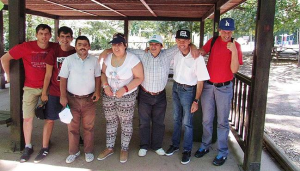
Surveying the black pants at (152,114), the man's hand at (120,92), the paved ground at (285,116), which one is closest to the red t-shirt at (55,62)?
the man's hand at (120,92)

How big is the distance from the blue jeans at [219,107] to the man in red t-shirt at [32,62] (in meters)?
2.01

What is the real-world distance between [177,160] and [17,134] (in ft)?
Answer: 7.04

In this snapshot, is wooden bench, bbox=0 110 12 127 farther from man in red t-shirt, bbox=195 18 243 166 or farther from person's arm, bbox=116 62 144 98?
man in red t-shirt, bbox=195 18 243 166

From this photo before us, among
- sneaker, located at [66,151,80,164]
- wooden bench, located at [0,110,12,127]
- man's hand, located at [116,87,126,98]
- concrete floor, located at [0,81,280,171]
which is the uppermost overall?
man's hand, located at [116,87,126,98]

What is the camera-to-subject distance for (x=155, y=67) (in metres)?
3.22

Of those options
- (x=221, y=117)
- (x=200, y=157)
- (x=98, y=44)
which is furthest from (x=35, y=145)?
(x=98, y=44)

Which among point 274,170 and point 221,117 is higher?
point 221,117

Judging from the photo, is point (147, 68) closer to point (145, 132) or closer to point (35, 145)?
point (145, 132)

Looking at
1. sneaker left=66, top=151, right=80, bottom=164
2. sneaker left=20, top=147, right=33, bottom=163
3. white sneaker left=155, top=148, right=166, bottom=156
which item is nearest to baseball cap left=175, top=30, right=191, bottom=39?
white sneaker left=155, top=148, right=166, bottom=156

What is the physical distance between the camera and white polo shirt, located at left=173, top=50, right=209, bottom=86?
10.3 ft

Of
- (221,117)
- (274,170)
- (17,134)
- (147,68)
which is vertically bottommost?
(274,170)

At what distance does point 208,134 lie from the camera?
137 inches

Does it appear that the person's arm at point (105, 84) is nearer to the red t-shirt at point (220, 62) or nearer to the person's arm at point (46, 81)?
the person's arm at point (46, 81)

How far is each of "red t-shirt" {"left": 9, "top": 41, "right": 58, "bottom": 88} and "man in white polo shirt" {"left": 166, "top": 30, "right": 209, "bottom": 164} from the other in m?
1.62
